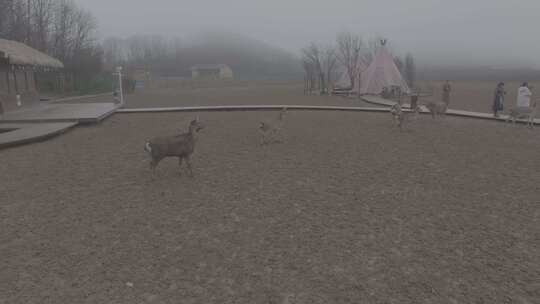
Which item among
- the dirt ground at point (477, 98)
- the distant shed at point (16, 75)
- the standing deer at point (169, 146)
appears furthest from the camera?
the dirt ground at point (477, 98)

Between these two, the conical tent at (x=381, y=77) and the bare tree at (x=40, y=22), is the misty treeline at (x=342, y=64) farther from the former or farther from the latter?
the bare tree at (x=40, y=22)

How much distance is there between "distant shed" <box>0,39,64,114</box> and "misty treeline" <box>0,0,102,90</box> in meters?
21.8

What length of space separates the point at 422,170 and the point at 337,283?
5.13 metres

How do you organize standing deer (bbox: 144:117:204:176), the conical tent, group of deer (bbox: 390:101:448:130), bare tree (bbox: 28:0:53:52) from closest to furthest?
standing deer (bbox: 144:117:204:176) → group of deer (bbox: 390:101:448:130) → the conical tent → bare tree (bbox: 28:0:53:52)

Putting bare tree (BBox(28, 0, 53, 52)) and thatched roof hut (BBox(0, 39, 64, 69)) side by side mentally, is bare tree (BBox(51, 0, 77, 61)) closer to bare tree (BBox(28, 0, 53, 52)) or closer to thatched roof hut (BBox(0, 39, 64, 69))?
bare tree (BBox(28, 0, 53, 52))

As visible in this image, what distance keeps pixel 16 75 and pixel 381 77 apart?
29645 mm

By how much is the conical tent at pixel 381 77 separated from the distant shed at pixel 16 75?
27.2 metres

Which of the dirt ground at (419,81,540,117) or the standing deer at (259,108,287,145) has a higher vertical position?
the dirt ground at (419,81,540,117)

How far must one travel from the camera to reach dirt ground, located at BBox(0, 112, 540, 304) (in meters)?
3.54

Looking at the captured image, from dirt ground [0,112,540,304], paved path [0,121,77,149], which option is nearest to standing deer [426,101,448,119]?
dirt ground [0,112,540,304]

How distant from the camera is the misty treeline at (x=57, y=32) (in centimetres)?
3844

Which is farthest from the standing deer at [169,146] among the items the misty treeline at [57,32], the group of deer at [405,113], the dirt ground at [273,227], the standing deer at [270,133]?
the misty treeline at [57,32]

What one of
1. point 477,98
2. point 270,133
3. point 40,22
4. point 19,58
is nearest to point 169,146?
point 270,133

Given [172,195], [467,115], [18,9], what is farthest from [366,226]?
[18,9]
